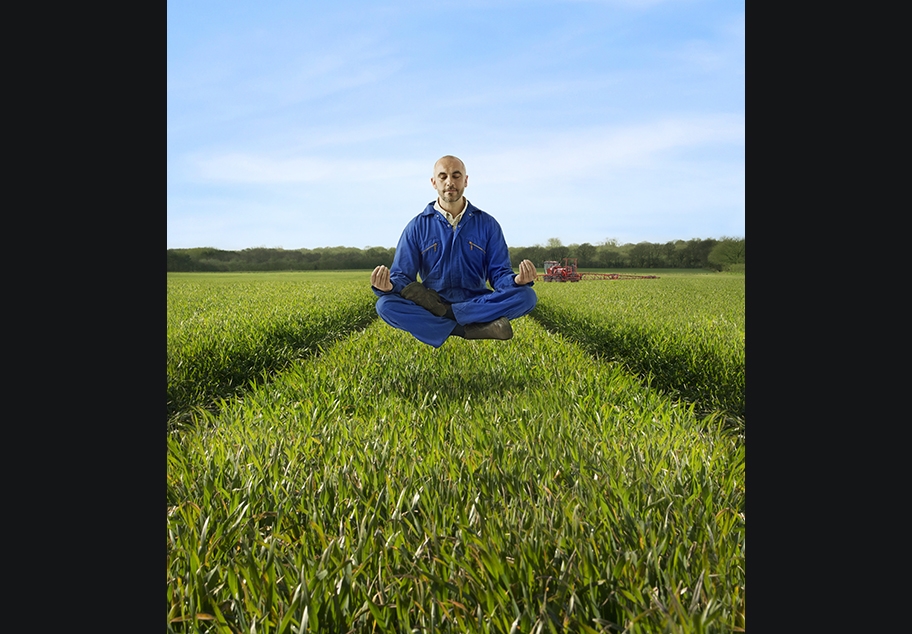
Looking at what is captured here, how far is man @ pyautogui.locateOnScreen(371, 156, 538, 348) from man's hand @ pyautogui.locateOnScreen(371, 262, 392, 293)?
0.11m

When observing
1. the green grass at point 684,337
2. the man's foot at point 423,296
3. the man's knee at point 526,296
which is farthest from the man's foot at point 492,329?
the green grass at point 684,337

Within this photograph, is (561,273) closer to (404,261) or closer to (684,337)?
(684,337)

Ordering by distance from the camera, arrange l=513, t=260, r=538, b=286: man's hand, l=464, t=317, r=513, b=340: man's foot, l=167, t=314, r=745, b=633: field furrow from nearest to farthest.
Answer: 1. l=167, t=314, r=745, b=633: field furrow
2. l=513, t=260, r=538, b=286: man's hand
3. l=464, t=317, r=513, b=340: man's foot

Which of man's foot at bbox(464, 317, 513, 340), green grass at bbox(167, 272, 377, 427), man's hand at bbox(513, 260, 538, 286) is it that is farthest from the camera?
green grass at bbox(167, 272, 377, 427)

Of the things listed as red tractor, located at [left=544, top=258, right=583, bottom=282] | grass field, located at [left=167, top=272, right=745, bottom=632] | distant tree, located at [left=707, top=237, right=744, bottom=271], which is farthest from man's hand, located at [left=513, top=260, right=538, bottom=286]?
red tractor, located at [left=544, top=258, right=583, bottom=282]

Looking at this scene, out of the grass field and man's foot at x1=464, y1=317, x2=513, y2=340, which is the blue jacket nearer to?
man's foot at x1=464, y1=317, x2=513, y2=340

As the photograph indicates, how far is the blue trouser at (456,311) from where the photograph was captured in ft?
12.9

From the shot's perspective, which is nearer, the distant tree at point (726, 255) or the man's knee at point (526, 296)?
the distant tree at point (726, 255)

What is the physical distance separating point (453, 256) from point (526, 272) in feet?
1.89

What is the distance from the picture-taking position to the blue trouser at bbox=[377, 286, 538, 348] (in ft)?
12.9

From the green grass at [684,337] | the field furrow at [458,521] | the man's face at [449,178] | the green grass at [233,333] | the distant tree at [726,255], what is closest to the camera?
the field furrow at [458,521]

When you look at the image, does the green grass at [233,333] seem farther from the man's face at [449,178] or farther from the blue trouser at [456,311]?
the man's face at [449,178]

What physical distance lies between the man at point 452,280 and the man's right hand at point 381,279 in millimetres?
106

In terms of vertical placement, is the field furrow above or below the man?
below
